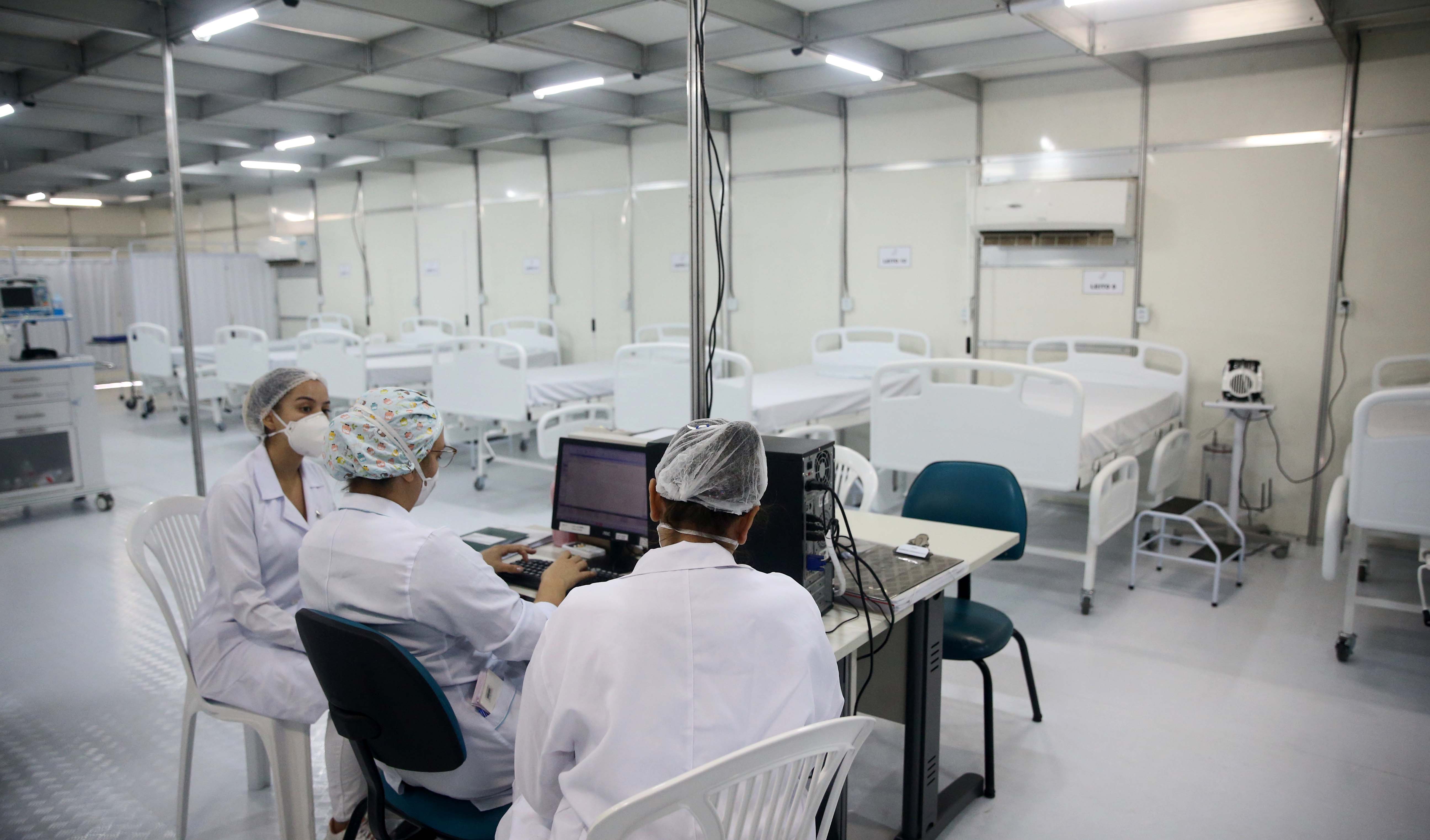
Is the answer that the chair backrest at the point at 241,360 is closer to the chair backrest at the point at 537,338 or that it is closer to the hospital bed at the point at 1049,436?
the chair backrest at the point at 537,338

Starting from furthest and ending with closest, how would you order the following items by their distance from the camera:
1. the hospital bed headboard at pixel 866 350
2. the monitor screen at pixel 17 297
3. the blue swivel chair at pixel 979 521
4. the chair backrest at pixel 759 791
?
1. the monitor screen at pixel 17 297
2. the hospital bed headboard at pixel 866 350
3. the blue swivel chair at pixel 979 521
4. the chair backrest at pixel 759 791

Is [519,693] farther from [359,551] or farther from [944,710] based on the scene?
[944,710]

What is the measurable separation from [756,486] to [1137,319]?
4905 millimetres

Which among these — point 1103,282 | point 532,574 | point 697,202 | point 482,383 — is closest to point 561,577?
point 532,574

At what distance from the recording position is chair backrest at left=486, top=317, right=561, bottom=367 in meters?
8.55

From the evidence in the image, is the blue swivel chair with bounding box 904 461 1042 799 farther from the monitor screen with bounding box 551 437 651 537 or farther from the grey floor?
the monitor screen with bounding box 551 437 651 537

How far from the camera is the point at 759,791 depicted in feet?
4.40

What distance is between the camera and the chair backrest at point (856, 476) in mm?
3217

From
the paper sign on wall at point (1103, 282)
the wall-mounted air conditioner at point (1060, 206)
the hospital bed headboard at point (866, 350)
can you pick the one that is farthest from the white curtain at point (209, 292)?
the paper sign on wall at point (1103, 282)

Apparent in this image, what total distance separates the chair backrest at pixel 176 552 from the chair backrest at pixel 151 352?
22.7ft

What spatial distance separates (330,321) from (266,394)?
8.99m

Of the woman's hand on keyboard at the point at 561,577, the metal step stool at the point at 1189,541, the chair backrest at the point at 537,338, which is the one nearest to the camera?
the woman's hand on keyboard at the point at 561,577

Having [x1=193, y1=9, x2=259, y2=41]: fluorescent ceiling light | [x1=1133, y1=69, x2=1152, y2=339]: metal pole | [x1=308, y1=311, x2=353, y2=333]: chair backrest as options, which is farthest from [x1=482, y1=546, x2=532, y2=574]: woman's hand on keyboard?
[x1=308, y1=311, x2=353, y2=333]: chair backrest

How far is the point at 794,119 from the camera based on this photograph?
7.09m
